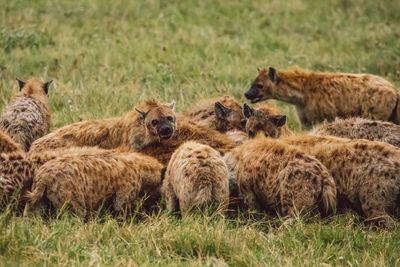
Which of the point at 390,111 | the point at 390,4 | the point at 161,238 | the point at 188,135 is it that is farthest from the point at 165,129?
the point at 390,4

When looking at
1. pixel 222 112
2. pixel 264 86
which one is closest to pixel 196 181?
pixel 222 112

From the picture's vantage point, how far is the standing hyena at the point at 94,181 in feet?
15.0

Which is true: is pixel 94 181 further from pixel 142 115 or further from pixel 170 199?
pixel 142 115

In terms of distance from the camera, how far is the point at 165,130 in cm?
602

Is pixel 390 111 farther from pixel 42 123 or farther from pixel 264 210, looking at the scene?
pixel 42 123

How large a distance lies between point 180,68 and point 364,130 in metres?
3.70

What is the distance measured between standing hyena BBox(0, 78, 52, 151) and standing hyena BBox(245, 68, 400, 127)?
2534mm

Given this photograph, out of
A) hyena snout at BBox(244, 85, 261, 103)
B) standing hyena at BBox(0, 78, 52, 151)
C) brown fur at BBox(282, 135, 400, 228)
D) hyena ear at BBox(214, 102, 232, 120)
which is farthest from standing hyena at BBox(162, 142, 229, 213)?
hyena snout at BBox(244, 85, 261, 103)

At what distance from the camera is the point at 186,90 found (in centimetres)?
844

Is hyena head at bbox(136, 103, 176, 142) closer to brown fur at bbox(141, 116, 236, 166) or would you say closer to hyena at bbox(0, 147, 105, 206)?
brown fur at bbox(141, 116, 236, 166)

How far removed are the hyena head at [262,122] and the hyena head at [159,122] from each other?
70 cm

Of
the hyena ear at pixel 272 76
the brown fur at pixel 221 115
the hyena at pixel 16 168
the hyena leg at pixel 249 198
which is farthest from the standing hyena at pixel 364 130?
the hyena at pixel 16 168

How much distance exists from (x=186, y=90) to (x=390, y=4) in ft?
21.2

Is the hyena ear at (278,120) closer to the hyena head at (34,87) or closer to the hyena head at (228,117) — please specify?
the hyena head at (228,117)
